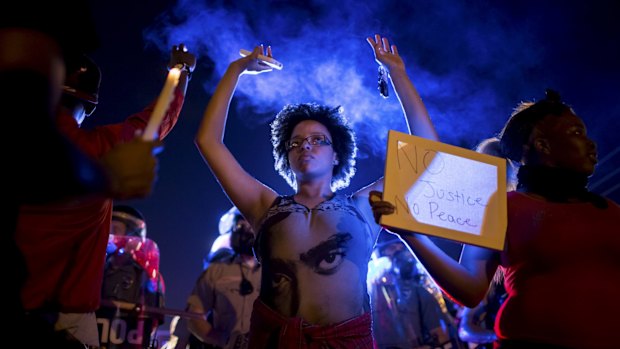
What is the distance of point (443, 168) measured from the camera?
1.97 meters

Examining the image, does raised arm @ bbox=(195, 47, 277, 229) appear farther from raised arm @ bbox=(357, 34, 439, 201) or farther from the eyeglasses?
raised arm @ bbox=(357, 34, 439, 201)

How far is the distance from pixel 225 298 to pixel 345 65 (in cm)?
338

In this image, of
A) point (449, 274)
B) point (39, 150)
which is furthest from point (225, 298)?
point (39, 150)

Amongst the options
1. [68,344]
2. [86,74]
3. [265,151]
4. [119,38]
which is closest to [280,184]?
[265,151]

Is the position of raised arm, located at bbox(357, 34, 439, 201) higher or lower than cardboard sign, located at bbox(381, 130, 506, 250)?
higher

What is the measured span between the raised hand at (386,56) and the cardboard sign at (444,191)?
89cm

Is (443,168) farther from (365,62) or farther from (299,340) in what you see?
(365,62)

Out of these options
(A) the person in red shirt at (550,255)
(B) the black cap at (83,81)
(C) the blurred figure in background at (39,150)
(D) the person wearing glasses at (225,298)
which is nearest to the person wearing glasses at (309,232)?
(A) the person in red shirt at (550,255)

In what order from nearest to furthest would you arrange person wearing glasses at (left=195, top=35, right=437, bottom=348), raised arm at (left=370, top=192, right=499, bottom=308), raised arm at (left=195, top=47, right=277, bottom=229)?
raised arm at (left=370, top=192, right=499, bottom=308) < person wearing glasses at (left=195, top=35, right=437, bottom=348) < raised arm at (left=195, top=47, right=277, bottom=229)

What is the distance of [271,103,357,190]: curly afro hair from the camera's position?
2963 millimetres

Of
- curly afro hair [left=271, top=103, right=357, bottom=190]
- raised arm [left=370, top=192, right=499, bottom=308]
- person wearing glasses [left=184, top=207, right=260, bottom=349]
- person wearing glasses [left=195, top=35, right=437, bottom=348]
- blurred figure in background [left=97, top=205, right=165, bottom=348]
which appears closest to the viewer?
raised arm [left=370, top=192, right=499, bottom=308]

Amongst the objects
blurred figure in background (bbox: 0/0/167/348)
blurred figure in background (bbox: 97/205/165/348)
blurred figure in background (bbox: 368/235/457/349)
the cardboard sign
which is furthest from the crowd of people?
blurred figure in background (bbox: 368/235/457/349)

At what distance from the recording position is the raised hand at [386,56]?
9.00 ft

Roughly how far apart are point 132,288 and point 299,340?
2989mm
